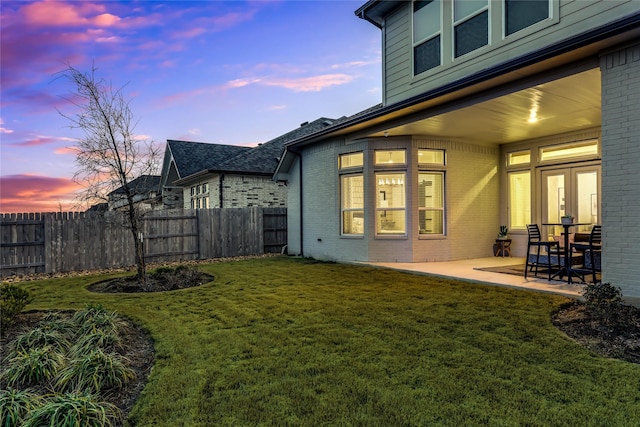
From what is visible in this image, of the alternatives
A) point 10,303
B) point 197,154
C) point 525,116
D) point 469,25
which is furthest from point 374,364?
point 197,154

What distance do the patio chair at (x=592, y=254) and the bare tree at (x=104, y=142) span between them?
8439mm

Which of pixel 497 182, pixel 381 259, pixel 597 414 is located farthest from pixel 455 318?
pixel 497 182

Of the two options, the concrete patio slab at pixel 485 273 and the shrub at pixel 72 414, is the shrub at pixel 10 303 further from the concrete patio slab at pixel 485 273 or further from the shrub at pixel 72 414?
the concrete patio slab at pixel 485 273

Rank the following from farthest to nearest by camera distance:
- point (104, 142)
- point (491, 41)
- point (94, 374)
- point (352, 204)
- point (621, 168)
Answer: point (352, 204) < point (491, 41) < point (104, 142) < point (621, 168) < point (94, 374)

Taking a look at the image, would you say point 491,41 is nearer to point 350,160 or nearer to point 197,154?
point 350,160

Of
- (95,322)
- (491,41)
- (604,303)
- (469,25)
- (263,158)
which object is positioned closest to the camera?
(604,303)

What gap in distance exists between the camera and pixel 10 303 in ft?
15.8

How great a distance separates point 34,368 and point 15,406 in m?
0.83

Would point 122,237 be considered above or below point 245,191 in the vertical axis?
below

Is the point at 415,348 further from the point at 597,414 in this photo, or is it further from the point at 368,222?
the point at 368,222

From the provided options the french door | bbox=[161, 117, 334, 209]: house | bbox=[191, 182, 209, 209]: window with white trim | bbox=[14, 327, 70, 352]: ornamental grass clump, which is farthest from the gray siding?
bbox=[191, 182, 209, 209]: window with white trim

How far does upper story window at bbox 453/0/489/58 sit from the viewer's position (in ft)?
26.8

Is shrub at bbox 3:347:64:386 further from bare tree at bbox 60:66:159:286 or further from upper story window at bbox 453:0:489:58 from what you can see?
upper story window at bbox 453:0:489:58

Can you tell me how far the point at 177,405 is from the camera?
2773 mm
